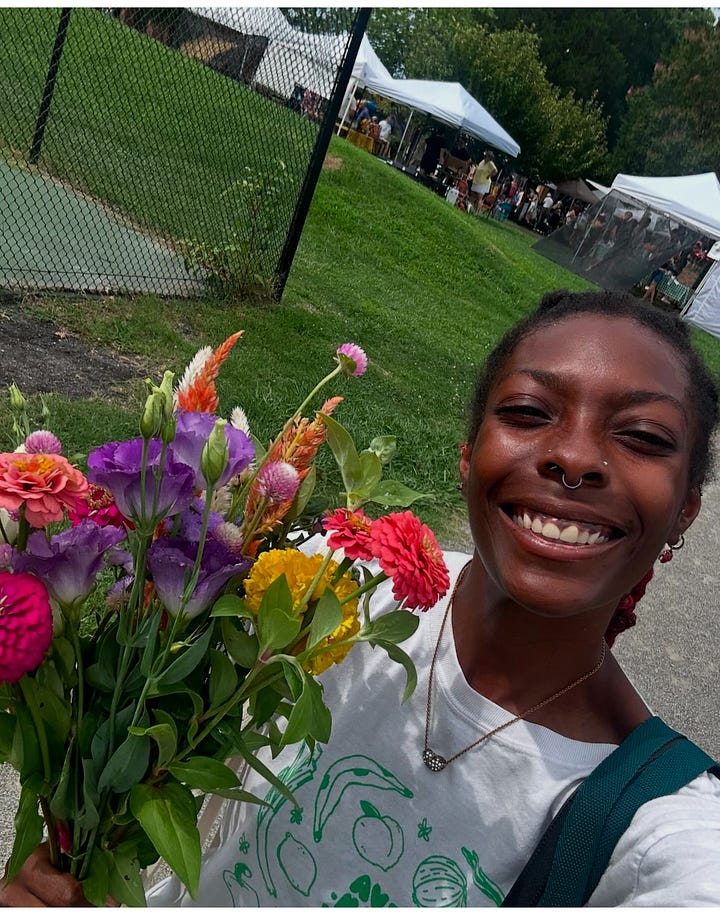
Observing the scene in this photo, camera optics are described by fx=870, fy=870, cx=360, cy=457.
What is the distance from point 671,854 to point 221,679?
0.61 metres

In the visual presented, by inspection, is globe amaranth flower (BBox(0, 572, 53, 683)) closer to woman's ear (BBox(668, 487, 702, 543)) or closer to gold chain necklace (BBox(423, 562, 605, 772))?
gold chain necklace (BBox(423, 562, 605, 772))

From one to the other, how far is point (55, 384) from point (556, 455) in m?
3.72

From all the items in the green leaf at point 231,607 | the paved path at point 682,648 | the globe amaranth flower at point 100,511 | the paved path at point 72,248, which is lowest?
the paved path at point 682,648

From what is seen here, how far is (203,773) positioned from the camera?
1016 mm

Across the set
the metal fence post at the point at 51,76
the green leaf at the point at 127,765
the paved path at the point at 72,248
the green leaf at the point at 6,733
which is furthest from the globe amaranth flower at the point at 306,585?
the metal fence post at the point at 51,76

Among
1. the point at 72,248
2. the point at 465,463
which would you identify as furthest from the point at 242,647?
the point at 72,248

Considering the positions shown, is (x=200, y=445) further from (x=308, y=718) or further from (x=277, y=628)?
(x=308, y=718)

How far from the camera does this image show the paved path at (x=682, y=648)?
423 centimetres

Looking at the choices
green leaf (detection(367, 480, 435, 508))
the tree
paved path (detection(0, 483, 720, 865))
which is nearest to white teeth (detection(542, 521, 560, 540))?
green leaf (detection(367, 480, 435, 508))

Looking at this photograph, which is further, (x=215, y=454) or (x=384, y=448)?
(x=384, y=448)

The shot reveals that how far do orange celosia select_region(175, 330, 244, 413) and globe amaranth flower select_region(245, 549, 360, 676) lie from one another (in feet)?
0.67

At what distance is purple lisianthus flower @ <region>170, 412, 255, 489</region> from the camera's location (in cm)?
97

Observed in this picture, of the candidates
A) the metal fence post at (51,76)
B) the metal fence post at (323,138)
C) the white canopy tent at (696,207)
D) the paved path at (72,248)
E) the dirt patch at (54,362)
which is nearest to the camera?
the dirt patch at (54,362)

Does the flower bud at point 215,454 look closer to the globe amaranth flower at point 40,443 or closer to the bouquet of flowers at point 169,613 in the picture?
the bouquet of flowers at point 169,613
